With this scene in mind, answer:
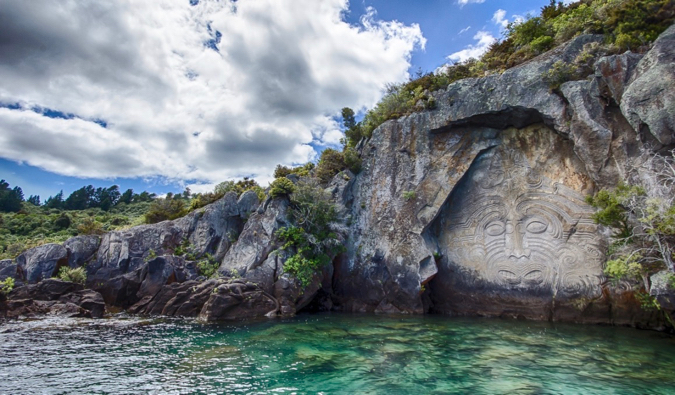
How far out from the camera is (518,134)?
65.4 feet

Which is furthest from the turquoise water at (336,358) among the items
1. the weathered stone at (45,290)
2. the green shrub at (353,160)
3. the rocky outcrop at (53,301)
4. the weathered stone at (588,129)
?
the green shrub at (353,160)

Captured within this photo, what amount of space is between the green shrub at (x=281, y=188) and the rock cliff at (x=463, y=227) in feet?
1.68

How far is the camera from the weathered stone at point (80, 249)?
942 inches

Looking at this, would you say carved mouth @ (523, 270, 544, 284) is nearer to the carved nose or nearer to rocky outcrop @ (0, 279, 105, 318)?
the carved nose

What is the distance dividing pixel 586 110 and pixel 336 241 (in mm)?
14690

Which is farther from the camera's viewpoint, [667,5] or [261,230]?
[261,230]

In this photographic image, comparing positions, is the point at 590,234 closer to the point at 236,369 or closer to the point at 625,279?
the point at 625,279

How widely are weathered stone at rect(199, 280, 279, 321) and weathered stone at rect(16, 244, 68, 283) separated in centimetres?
1263

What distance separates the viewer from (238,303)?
18.9 m

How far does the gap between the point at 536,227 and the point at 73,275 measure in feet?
92.0

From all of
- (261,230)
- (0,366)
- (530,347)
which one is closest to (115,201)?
(261,230)

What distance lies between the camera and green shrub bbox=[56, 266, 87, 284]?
2244cm

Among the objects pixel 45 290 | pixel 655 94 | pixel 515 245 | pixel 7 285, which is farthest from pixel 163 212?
pixel 655 94

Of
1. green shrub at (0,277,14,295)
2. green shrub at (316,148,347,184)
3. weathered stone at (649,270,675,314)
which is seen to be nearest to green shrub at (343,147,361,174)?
green shrub at (316,148,347,184)
